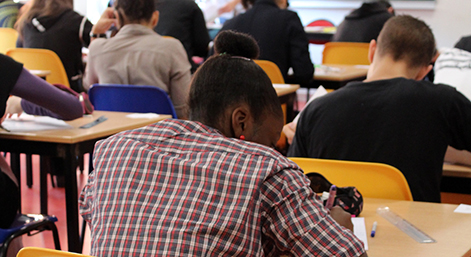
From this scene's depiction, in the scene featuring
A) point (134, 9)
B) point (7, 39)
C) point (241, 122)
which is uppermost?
point (241, 122)

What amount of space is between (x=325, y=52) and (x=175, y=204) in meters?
4.32

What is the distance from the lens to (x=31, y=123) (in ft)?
7.69

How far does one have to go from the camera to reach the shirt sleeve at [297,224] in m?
0.93

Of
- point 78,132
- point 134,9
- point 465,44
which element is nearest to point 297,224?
point 78,132

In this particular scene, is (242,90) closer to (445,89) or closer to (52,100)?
(445,89)

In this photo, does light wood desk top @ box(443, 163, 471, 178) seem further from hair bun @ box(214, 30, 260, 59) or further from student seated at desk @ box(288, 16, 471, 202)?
hair bun @ box(214, 30, 260, 59)

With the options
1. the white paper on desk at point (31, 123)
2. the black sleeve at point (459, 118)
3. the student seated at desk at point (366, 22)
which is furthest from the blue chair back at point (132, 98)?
the student seated at desk at point (366, 22)

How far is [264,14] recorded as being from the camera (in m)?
4.11

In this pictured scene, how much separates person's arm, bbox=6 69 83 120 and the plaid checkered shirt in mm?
1077

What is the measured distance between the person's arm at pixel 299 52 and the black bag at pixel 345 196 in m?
2.73

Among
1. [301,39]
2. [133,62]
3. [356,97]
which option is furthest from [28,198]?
[356,97]

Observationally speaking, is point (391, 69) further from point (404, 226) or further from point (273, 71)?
point (273, 71)

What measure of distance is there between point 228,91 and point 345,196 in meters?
0.47

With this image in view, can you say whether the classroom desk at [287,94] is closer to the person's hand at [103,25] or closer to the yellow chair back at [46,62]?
the person's hand at [103,25]
